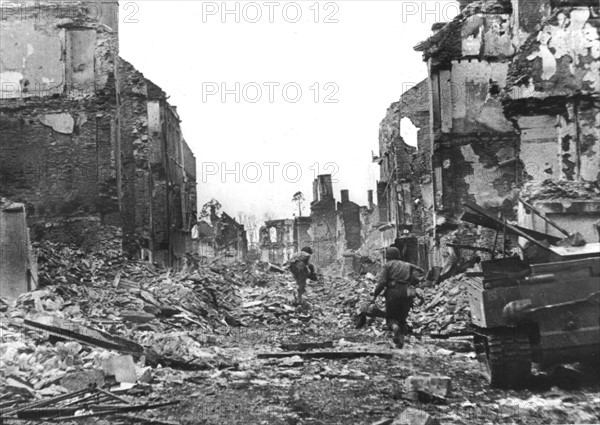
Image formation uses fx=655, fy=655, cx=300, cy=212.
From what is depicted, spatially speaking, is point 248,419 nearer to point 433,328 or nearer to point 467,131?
point 433,328

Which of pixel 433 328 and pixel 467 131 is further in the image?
pixel 467 131

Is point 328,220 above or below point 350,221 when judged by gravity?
above

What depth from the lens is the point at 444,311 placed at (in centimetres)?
1242

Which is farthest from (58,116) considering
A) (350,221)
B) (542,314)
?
(350,221)

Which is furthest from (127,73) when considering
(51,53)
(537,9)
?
(537,9)

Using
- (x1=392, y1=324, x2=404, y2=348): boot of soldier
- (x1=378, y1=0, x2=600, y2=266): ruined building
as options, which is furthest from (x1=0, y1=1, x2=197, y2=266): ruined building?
(x1=392, y1=324, x2=404, y2=348): boot of soldier

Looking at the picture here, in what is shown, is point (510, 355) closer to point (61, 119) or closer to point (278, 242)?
point (61, 119)

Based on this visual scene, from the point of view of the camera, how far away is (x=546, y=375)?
6.75 metres

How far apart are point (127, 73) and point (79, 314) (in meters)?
16.2

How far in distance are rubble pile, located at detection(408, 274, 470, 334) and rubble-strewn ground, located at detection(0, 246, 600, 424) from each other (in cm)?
4

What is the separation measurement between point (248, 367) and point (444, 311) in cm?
573

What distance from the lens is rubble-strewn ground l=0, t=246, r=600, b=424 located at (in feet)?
17.6

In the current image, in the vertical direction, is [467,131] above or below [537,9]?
below

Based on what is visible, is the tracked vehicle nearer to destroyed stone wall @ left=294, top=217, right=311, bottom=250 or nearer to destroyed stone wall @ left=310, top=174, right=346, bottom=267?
destroyed stone wall @ left=310, top=174, right=346, bottom=267
